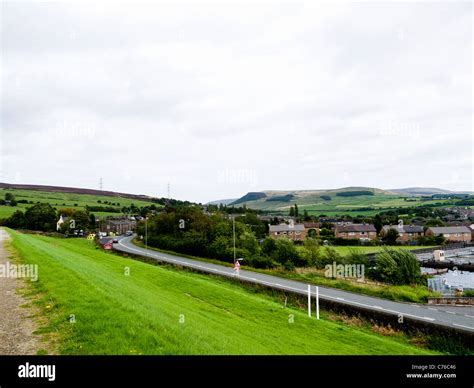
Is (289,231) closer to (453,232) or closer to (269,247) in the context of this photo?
(453,232)

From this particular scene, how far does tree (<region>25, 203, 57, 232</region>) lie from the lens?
72.1m

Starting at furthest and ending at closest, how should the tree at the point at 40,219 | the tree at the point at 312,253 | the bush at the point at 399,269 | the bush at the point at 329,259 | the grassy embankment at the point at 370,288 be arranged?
the tree at the point at 40,219
the tree at the point at 312,253
the bush at the point at 329,259
the bush at the point at 399,269
the grassy embankment at the point at 370,288

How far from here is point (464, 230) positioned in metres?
108

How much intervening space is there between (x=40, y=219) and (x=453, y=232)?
348 feet

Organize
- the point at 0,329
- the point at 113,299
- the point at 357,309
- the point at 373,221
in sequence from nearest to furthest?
the point at 0,329, the point at 113,299, the point at 357,309, the point at 373,221

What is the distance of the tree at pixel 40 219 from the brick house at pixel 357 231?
245 ft

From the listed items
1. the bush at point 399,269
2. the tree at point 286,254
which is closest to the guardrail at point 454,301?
the bush at point 399,269

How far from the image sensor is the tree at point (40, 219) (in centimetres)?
7212

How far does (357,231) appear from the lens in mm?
108938

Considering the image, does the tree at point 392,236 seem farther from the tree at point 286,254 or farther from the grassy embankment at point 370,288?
the grassy embankment at point 370,288

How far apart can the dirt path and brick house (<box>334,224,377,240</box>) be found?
101821 millimetres

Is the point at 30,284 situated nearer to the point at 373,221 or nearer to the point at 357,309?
the point at 357,309
